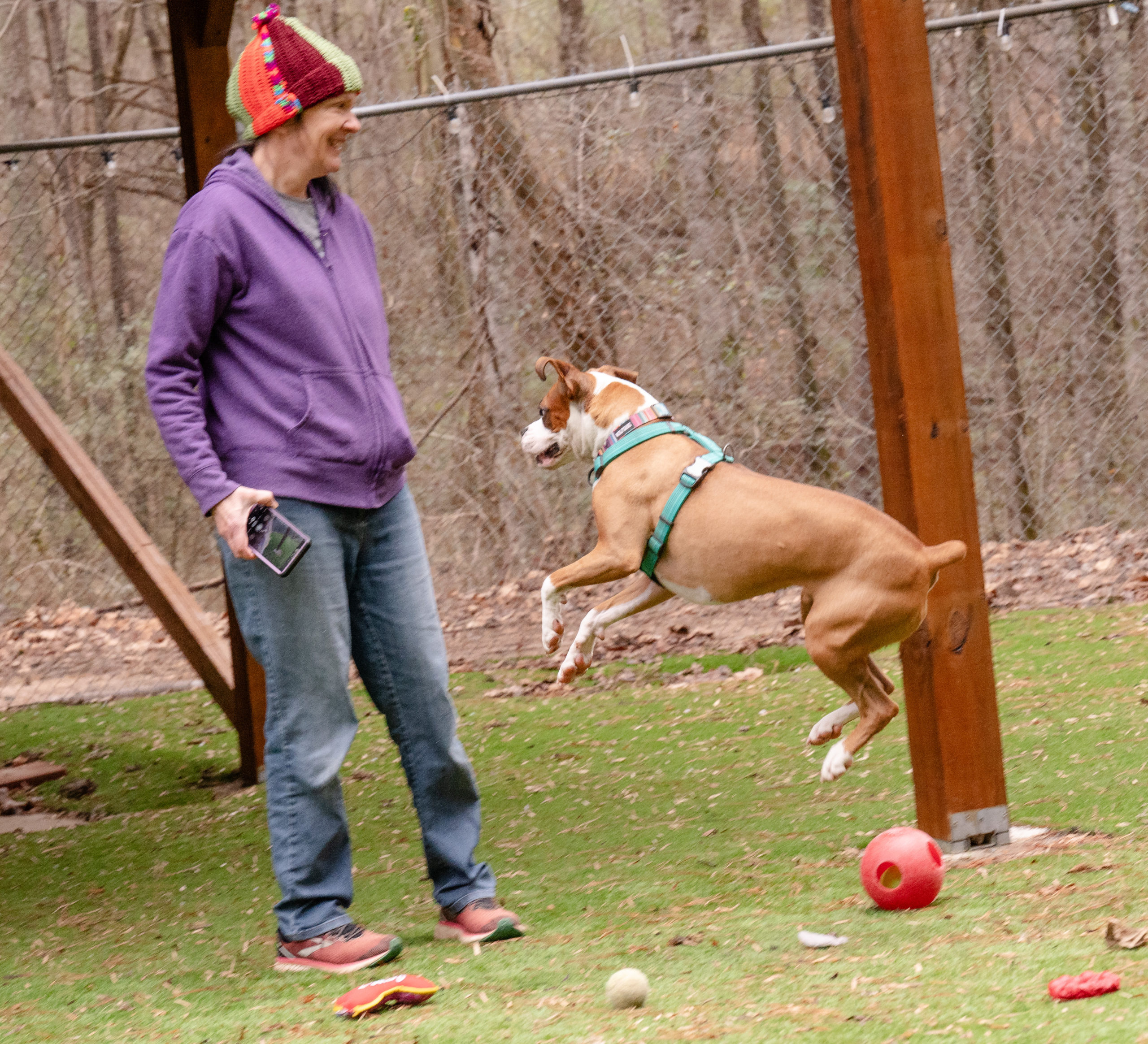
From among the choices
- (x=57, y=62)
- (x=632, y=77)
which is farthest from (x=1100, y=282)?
(x=57, y=62)

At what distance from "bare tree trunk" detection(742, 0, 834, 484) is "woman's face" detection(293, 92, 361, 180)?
238 inches

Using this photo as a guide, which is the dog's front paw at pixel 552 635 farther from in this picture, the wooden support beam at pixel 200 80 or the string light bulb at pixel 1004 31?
the string light bulb at pixel 1004 31

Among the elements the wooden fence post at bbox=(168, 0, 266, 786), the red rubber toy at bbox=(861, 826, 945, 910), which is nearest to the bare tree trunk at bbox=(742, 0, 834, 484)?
the wooden fence post at bbox=(168, 0, 266, 786)

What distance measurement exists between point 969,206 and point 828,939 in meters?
7.98

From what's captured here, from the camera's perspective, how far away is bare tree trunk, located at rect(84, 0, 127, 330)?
35.3 ft

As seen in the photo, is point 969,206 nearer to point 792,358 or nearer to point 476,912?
point 792,358

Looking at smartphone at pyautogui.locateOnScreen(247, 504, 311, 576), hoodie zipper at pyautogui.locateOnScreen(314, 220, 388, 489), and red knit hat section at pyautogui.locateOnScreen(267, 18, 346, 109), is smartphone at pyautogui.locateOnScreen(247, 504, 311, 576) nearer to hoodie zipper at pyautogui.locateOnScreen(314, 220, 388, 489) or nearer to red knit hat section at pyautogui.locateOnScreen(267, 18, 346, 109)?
hoodie zipper at pyautogui.locateOnScreen(314, 220, 388, 489)

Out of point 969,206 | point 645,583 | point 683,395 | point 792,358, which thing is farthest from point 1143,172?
point 645,583

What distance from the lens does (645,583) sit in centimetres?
400

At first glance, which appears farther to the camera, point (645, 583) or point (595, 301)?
point (595, 301)

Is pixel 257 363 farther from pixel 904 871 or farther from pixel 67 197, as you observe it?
pixel 67 197

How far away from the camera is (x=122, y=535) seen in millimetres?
5660

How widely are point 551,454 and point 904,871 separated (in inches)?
65.1

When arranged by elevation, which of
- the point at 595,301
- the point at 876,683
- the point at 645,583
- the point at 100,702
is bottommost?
the point at 100,702
